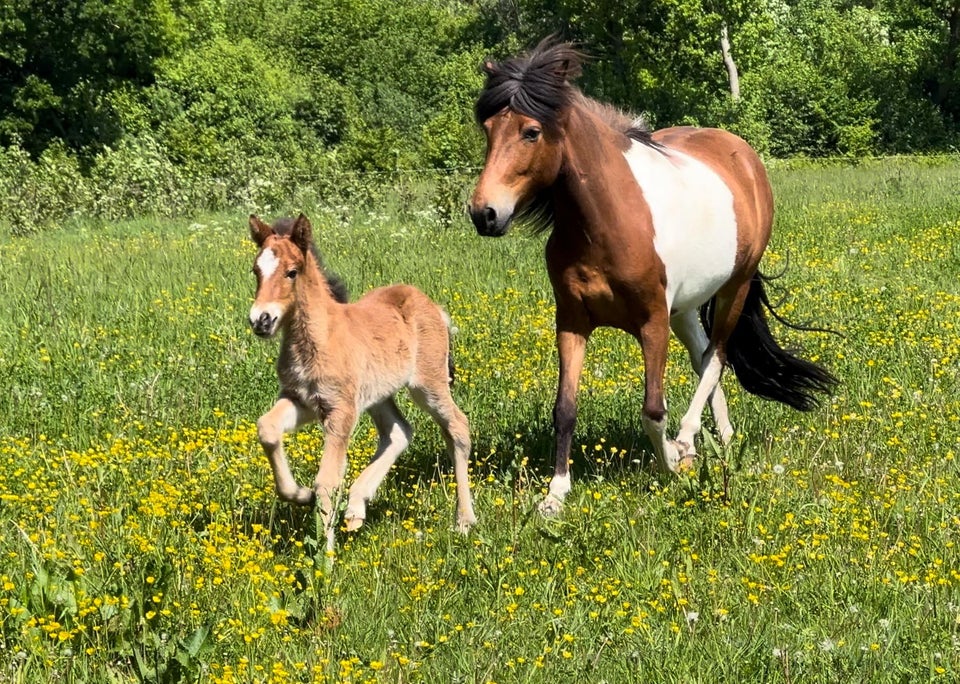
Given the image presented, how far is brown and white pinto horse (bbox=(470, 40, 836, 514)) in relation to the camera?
5.34 m

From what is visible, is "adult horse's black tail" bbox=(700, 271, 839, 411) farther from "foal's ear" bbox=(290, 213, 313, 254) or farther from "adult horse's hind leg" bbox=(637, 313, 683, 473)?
"foal's ear" bbox=(290, 213, 313, 254)

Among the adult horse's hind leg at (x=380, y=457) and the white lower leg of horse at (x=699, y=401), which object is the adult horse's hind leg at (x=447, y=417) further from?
the white lower leg of horse at (x=699, y=401)

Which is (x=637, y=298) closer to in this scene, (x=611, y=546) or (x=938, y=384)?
(x=611, y=546)

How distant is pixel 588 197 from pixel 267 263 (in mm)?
1855

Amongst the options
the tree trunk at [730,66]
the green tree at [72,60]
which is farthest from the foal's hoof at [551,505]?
the tree trunk at [730,66]

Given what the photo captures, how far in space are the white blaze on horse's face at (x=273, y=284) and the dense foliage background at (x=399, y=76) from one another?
15.5 metres

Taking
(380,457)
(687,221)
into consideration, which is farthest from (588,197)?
(380,457)

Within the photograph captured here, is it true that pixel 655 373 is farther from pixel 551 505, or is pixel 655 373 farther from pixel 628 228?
pixel 551 505

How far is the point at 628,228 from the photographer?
5.84m

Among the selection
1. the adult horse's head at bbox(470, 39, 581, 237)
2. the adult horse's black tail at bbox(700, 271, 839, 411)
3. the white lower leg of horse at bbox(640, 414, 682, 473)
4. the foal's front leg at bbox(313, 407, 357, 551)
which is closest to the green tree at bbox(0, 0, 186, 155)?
the adult horse's black tail at bbox(700, 271, 839, 411)

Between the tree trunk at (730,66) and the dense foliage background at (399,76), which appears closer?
the dense foliage background at (399,76)

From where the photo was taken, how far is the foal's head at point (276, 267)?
4.51 m

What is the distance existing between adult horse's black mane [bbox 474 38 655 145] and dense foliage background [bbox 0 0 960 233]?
14.8 metres

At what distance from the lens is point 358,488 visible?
5.24 meters
